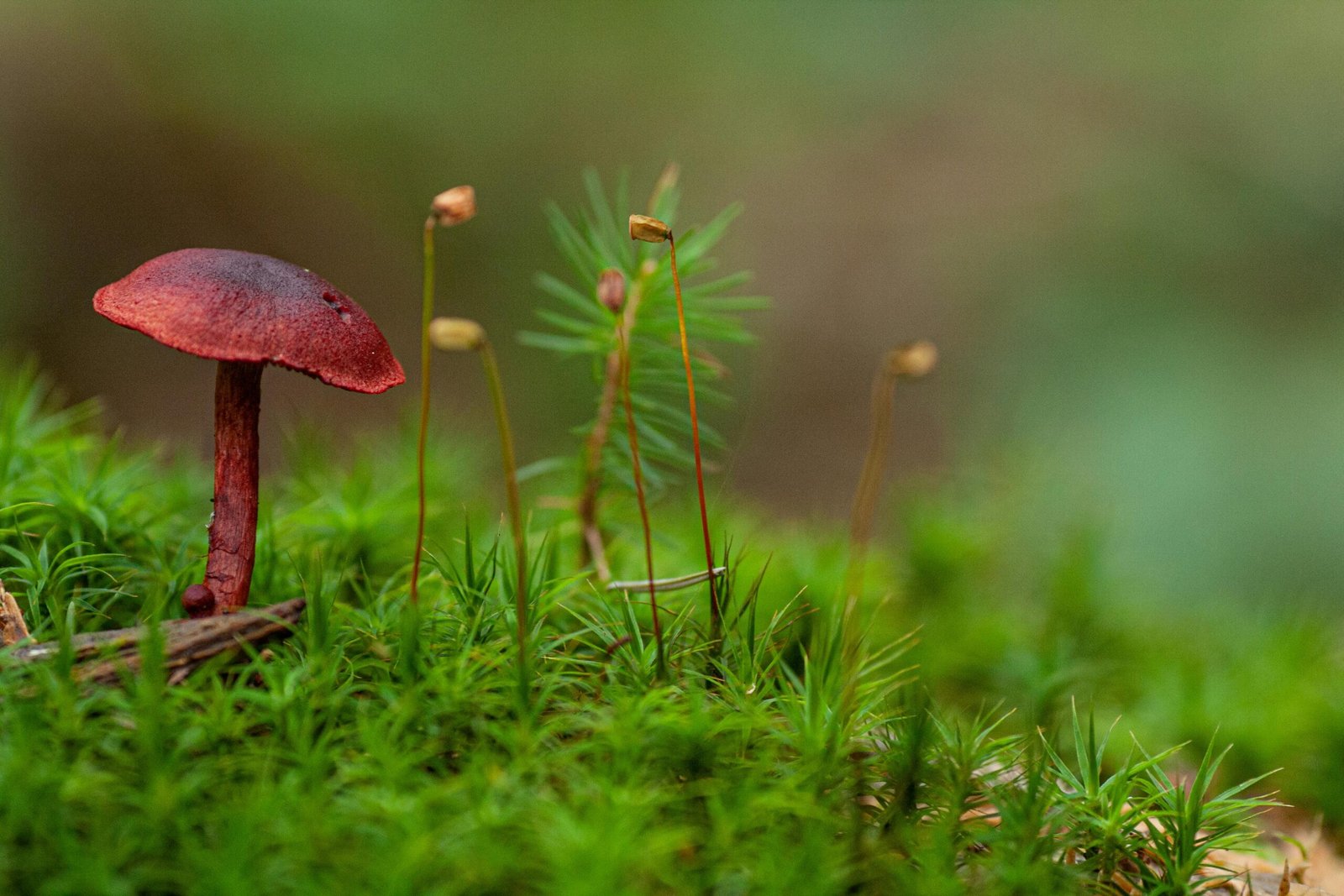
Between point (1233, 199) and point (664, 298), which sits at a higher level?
point (1233, 199)

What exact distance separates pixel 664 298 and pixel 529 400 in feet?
10.6

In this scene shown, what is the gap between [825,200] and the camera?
6.30 meters

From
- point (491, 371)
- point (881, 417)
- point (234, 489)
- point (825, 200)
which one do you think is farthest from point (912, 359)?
point (825, 200)

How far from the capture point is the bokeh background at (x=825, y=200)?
492cm

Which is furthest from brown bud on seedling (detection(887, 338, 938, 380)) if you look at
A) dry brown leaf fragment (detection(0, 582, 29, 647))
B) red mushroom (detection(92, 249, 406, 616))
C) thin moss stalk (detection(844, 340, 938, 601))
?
dry brown leaf fragment (detection(0, 582, 29, 647))

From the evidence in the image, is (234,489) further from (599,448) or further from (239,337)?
(599,448)

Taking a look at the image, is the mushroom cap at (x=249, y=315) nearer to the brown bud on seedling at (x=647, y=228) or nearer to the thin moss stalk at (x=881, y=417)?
the brown bud on seedling at (x=647, y=228)

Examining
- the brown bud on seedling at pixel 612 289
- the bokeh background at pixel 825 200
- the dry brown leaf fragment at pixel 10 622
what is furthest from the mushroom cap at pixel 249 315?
the bokeh background at pixel 825 200

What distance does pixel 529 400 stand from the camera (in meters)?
5.18

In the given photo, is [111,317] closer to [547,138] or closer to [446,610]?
[446,610]

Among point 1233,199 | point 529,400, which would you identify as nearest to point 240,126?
point 529,400

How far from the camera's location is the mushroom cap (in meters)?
1.23

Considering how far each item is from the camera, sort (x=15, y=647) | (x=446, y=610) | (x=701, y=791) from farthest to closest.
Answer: (x=446, y=610) < (x=15, y=647) < (x=701, y=791)

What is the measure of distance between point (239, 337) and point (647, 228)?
1.83 ft
